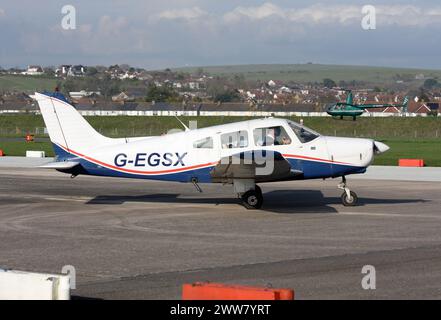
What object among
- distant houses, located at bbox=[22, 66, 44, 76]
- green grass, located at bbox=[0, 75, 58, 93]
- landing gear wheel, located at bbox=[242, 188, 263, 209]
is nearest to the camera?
landing gear wheel, located at bbox=[242, 188, 263, 209]

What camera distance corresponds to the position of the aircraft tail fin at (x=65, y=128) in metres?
20.7

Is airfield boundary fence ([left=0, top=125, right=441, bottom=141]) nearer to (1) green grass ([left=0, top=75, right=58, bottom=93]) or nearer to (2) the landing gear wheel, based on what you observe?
(1) green grass ([left=0, top=75, right=58, bottom=93])

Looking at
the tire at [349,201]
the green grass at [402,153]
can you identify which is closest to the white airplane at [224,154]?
the tire at [349,201]

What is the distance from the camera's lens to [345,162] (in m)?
20.0

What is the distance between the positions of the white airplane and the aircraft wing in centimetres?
2

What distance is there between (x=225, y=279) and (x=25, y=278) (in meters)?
3.45

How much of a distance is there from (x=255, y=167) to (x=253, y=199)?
3.64ft

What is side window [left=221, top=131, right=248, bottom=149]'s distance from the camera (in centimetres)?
1988

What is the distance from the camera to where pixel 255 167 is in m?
19.4

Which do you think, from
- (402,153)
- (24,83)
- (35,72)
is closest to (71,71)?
(24,83)

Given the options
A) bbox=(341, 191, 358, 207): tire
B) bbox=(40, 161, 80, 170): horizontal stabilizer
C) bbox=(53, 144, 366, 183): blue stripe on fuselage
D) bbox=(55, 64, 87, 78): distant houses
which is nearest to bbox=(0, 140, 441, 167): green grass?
bbox=(341, 191, 358, 207): tire
